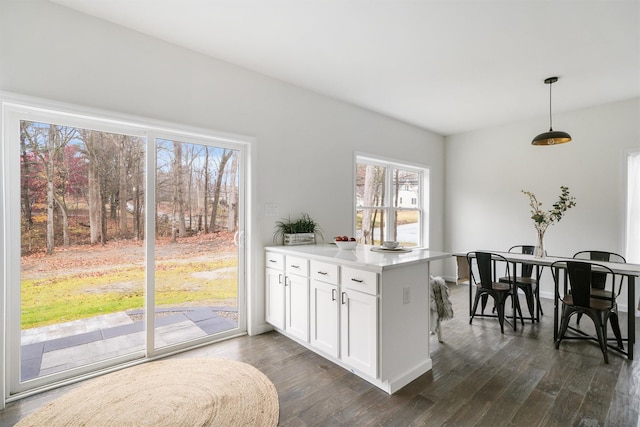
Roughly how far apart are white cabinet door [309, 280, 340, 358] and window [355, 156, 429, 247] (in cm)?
191

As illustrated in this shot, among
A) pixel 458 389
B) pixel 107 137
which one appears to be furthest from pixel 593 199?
pixel 107 137

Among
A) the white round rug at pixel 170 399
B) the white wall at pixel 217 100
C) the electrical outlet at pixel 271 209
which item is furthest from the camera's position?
the electrical outlet at pixel 271 209

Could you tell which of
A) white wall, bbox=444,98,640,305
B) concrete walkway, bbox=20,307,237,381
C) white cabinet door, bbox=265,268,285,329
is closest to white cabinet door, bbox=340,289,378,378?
white cabinet door, bbox=265,268,285,329

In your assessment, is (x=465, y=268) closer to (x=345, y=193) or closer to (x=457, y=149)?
(x=345, y=193)

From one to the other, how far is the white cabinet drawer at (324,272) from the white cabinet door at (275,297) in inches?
19.8

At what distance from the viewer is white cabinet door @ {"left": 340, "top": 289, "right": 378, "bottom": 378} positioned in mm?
2240

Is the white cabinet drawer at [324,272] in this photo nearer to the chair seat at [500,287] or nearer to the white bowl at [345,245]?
the white bowl at [345,245]

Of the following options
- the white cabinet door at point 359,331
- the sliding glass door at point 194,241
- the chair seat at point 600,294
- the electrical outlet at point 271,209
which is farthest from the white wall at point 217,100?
the chair seat at point 600,294

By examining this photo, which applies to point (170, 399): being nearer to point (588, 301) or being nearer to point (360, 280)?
point (360, 280)

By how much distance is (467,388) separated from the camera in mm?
2311

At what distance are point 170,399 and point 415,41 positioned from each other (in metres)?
3.43

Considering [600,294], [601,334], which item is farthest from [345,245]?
[600,294]

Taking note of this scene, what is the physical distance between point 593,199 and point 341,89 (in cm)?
392

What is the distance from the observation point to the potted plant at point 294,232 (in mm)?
3455
